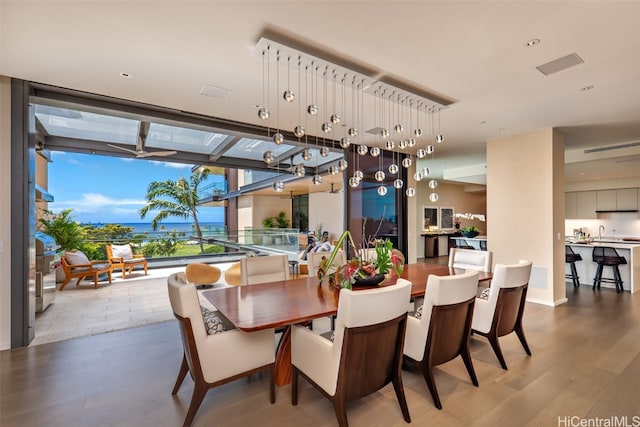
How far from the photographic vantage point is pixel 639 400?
88.5 inches

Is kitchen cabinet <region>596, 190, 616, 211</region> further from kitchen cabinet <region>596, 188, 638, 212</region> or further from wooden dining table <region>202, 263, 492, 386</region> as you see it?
wooden dining table <region>202, 263, 492, 386</region>

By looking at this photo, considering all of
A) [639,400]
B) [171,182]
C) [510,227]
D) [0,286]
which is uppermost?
[171,182]

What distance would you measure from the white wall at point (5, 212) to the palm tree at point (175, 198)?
783cm

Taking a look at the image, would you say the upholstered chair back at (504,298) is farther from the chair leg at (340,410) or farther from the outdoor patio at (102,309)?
the outdoor patio at (102,309)

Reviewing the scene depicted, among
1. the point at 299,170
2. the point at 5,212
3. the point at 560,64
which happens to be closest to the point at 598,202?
the point at 560,64

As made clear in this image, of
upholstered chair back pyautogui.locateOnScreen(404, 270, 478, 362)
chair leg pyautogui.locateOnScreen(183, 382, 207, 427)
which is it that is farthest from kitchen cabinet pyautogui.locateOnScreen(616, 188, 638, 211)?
chair leg pyautogui.locateOnScreen(183, 382, 207, 427)

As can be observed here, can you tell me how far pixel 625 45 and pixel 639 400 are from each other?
111 inches

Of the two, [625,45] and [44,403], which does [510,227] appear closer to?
[625,45]

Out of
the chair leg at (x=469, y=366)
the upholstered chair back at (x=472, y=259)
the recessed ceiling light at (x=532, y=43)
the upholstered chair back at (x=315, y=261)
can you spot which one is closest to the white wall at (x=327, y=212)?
the upholstered chair back at (x=472, y=259)

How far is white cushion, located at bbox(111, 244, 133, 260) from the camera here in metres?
7.11

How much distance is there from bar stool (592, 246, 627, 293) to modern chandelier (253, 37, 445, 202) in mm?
3869

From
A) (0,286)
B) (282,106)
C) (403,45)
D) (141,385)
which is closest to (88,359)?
(141,385)

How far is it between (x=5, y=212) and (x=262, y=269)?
2735 mm

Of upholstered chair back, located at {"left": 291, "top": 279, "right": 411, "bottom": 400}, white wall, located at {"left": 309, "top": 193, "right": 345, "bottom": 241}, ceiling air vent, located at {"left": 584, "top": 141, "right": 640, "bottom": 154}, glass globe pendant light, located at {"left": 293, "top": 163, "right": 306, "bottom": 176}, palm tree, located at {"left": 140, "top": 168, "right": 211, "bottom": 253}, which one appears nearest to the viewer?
upholstered chair back, located at {"left": 291, "top": 279, "right": 411, "bottom": 400}
